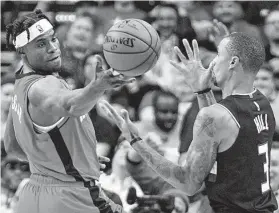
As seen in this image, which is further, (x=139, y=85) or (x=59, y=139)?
(x=139, y=85)

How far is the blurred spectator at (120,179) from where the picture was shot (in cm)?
547

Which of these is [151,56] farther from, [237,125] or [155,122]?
[155,122]

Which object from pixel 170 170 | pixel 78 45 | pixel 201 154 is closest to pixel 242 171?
pixel 201 154

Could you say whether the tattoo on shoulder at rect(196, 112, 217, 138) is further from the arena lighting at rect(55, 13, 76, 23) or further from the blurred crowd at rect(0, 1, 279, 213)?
the arena lighting at rect(55, 13, 76, 23)

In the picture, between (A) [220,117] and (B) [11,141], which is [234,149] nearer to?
(A) [220,117]

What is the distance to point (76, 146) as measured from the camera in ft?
9.86

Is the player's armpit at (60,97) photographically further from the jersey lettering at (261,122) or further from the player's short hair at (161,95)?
the player's short hair at (161,95)

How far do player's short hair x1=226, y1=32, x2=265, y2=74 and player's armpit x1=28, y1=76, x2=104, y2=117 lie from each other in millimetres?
937

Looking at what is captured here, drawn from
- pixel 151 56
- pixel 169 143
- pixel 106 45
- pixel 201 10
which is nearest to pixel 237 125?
pixel 151 56

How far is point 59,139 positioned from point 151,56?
74 centimetres

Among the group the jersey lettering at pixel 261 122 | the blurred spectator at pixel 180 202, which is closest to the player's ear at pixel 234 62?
the jersey lettering at pixel 261 122

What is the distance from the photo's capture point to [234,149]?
9.00 ft

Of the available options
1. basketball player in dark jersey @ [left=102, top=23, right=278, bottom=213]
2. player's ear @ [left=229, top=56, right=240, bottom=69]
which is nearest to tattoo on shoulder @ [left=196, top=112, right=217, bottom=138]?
basketball player in dark jersey @ [left=102, top=23, right=278, bottom=213]

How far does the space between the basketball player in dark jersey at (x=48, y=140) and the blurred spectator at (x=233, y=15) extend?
132 inches
